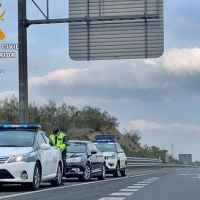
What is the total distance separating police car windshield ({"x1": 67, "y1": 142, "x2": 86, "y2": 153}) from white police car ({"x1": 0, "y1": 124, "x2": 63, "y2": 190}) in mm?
4099

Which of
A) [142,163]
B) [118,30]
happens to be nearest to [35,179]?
[118,30]

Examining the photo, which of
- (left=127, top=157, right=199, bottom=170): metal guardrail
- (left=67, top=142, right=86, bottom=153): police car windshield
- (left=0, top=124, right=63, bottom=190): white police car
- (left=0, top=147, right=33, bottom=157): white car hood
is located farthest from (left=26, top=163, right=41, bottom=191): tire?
(left=127, top=157, right=199, bottom=170): metal guardrail

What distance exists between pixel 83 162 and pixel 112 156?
623 cm

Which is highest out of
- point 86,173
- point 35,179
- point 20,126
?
point 20,126

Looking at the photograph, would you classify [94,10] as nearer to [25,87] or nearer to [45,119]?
[25,87]

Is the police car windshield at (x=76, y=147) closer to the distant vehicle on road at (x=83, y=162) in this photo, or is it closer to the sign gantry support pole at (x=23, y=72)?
the distant vehicle on road at (x=83, y=162)

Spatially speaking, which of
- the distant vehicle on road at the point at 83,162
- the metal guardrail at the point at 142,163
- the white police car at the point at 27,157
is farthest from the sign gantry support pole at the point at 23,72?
the metal guardrail at the point at 142,163

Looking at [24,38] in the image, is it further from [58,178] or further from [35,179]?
[35,179]

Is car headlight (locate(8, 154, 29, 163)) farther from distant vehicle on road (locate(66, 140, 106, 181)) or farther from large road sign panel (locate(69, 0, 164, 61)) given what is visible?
large road sign panel (locate(69, 0, 164, 61))

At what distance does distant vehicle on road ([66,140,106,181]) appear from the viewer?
20.8m

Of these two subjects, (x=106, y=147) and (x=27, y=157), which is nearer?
(x=27, y=157)

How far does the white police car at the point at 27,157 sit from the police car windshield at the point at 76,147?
4099 mm

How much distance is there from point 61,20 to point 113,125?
2111 inches

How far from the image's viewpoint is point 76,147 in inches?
868
